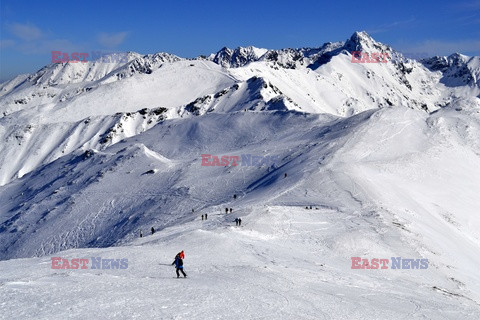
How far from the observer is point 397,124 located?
8925 centimetres

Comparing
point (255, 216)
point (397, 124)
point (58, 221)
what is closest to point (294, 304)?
point (255, 216)

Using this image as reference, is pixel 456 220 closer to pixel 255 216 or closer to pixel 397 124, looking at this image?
pixel 255 216

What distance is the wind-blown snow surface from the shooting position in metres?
19.9

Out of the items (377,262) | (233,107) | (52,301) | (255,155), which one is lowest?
(377,262)

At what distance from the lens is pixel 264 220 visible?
139 ft

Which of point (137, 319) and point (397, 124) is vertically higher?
point (397, 124)

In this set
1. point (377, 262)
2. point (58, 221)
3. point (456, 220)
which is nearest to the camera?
point (377, 262)

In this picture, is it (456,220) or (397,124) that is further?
(397,124)

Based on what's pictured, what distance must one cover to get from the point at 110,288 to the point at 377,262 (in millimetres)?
21502

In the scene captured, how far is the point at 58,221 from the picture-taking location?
69.5 metres

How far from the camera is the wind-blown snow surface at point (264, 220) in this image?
19.9 meters

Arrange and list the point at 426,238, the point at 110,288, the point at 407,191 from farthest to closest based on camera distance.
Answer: the point at 407,191
the point at 426,238
the point at 110,288

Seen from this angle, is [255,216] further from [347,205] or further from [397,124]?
[397,124]

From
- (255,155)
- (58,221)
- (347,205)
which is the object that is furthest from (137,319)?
(255,155)
